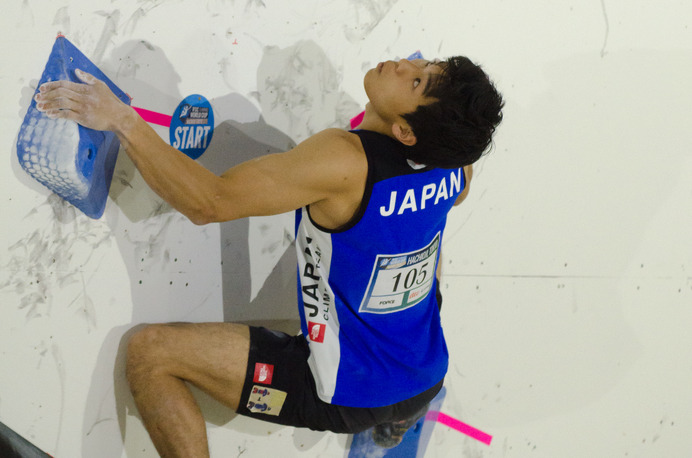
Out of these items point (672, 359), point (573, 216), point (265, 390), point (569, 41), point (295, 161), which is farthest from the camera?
point (672, 359)

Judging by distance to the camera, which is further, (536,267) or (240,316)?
(536,267)

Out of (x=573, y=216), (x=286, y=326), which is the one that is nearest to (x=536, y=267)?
(x=573, y=216)

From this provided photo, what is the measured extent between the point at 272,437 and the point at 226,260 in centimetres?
50

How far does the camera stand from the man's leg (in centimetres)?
126

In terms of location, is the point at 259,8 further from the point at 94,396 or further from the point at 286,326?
the point at 94,396

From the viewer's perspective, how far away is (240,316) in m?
1.50

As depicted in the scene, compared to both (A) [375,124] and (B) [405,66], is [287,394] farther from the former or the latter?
(B) [405,66]

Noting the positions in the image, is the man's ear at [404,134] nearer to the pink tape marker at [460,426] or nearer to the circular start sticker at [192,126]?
the circular start sticker at [192,126]

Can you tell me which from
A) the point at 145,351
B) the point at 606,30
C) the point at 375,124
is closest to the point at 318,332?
the point at 145,351

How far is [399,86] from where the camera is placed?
1229mm

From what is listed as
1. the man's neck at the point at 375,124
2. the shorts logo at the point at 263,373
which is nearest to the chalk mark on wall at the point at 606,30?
the man's neck at the point at 375,124

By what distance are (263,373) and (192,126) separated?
564 millimetres

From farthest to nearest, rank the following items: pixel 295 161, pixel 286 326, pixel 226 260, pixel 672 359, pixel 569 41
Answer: pixel 672 359 → pixel 569 41 → pixel 286 326 → pixel 226 260 → pixel 295 161

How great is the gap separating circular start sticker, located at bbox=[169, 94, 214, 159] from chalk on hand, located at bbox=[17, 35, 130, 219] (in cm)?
15
